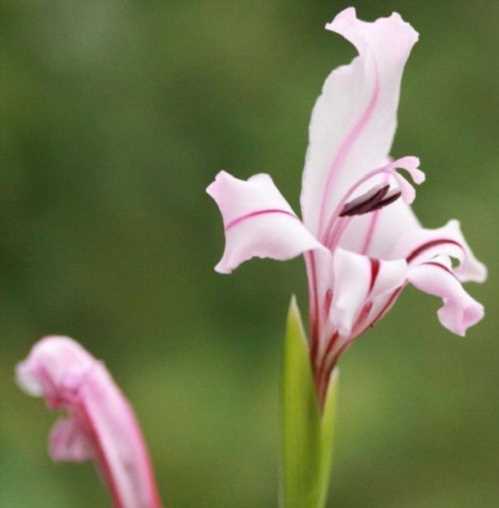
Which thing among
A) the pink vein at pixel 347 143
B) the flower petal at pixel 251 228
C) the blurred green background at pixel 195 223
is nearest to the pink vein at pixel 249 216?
the flower petal at pixel 251 228

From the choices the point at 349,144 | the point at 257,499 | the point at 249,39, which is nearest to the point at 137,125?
the point at 249,39

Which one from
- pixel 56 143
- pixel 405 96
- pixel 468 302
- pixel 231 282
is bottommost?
pixel 468 302

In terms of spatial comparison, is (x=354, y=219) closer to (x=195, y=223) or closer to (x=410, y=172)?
(x=410, y=172)

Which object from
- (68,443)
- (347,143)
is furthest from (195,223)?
(347,143)

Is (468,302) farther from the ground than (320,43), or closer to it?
closer to it

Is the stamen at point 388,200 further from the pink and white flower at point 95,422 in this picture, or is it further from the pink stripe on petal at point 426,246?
the pink and white flower at point 95,422

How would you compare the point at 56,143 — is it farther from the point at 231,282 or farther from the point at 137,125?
the point at 231,282
